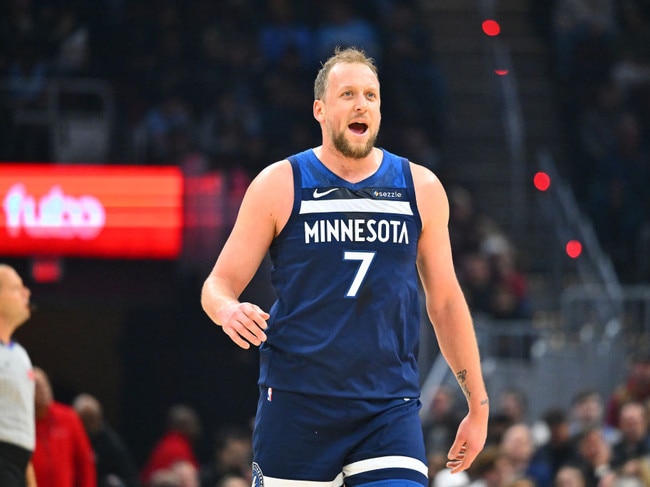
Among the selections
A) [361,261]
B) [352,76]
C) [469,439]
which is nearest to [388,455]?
[469,439]

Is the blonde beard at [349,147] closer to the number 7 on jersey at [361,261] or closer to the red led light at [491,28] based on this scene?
the number 7 on jersey at [361,261]

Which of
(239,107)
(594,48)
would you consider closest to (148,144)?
(239,107)

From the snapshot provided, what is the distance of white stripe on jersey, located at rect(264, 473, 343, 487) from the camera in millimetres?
5059

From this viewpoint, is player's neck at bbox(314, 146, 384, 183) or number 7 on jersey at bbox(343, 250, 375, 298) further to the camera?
player's neck at bbox(314, 146, 384, 183)

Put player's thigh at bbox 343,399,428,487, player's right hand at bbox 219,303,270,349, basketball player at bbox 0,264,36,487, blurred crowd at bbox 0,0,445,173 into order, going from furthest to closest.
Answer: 1. blurred crowd at bbox 0,0,445,173
2. basketball player at bbox 0,264,36,487
3. player's thigh at bbox 343,399,428,487
4. player's right hand at bbox 219,303,270,349

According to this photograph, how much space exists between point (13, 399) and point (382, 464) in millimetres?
2860

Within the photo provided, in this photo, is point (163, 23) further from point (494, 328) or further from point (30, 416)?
point (30, 416)

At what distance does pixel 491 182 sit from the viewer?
57.9ft

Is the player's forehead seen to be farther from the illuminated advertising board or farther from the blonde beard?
the illuminated advertising board

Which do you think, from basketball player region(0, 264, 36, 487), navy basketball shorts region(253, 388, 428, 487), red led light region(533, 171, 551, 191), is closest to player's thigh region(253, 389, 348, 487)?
navy basketball shorts region(253, 388, 428, 487)

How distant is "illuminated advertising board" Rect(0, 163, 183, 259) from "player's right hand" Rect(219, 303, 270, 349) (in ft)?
26.1

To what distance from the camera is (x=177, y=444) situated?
12562mm

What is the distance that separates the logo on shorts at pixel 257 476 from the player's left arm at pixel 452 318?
0.78 meters

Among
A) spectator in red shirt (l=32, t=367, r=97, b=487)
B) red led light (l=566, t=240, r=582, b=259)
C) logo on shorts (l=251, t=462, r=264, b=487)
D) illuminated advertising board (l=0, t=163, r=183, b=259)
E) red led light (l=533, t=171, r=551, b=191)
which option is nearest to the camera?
logo on shorts (l=251, t=462, r=264, b=487)
